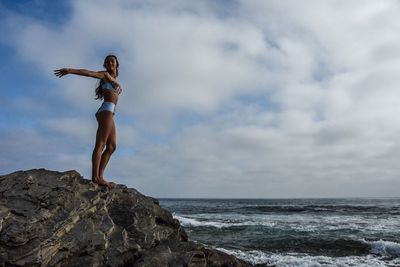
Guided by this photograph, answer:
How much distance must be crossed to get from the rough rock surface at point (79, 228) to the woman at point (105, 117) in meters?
0.37

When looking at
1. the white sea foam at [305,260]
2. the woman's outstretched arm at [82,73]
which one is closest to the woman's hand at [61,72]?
the woman's outstretched arm at [82,73]

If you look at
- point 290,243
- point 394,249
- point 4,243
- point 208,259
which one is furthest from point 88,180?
point 394,249

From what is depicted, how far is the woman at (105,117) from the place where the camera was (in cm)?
812

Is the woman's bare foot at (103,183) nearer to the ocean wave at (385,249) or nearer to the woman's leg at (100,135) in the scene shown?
the woman's leg at (100,135)

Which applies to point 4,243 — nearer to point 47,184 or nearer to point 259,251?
point 47,184

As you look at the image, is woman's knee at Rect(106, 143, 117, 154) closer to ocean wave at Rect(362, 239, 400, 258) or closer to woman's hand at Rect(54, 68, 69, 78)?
woman's hand at Rect(54, 68, 69, 78)

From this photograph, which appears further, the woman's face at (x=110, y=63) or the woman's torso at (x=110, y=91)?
the woman's face at (x=110, y=63)

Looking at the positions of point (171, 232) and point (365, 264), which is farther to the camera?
point (365, 264)

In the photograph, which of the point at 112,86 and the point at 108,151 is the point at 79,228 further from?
the point at 112,86

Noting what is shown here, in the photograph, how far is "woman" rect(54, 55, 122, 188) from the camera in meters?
8.12

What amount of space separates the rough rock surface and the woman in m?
0.37

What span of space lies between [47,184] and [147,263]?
7.17 ft

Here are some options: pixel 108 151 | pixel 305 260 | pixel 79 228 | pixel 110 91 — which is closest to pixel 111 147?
pixel 108 151

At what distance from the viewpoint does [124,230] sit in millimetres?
7668
